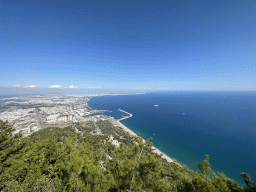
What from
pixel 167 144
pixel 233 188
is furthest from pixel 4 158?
pixel 167 144

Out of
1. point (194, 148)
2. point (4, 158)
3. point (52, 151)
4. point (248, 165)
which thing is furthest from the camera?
point (194, 148)

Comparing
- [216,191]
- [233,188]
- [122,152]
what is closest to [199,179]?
[216,191]

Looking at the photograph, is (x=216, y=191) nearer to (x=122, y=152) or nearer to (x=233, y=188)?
(x=233, y=188)

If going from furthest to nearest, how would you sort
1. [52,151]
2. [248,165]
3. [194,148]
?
[194,148] < [248,165] < [52,151]

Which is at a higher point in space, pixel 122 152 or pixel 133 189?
pixel 122 152

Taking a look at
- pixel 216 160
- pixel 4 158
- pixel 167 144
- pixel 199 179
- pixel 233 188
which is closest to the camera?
pixel 233 188

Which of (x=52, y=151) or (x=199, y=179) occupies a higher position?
(x=199, y=179)

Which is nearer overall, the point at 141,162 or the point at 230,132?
the point at 141,162

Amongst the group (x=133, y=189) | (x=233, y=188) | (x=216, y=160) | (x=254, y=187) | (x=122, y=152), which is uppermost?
(x=254, y=187)

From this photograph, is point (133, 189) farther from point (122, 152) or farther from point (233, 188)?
point (233, 188)
